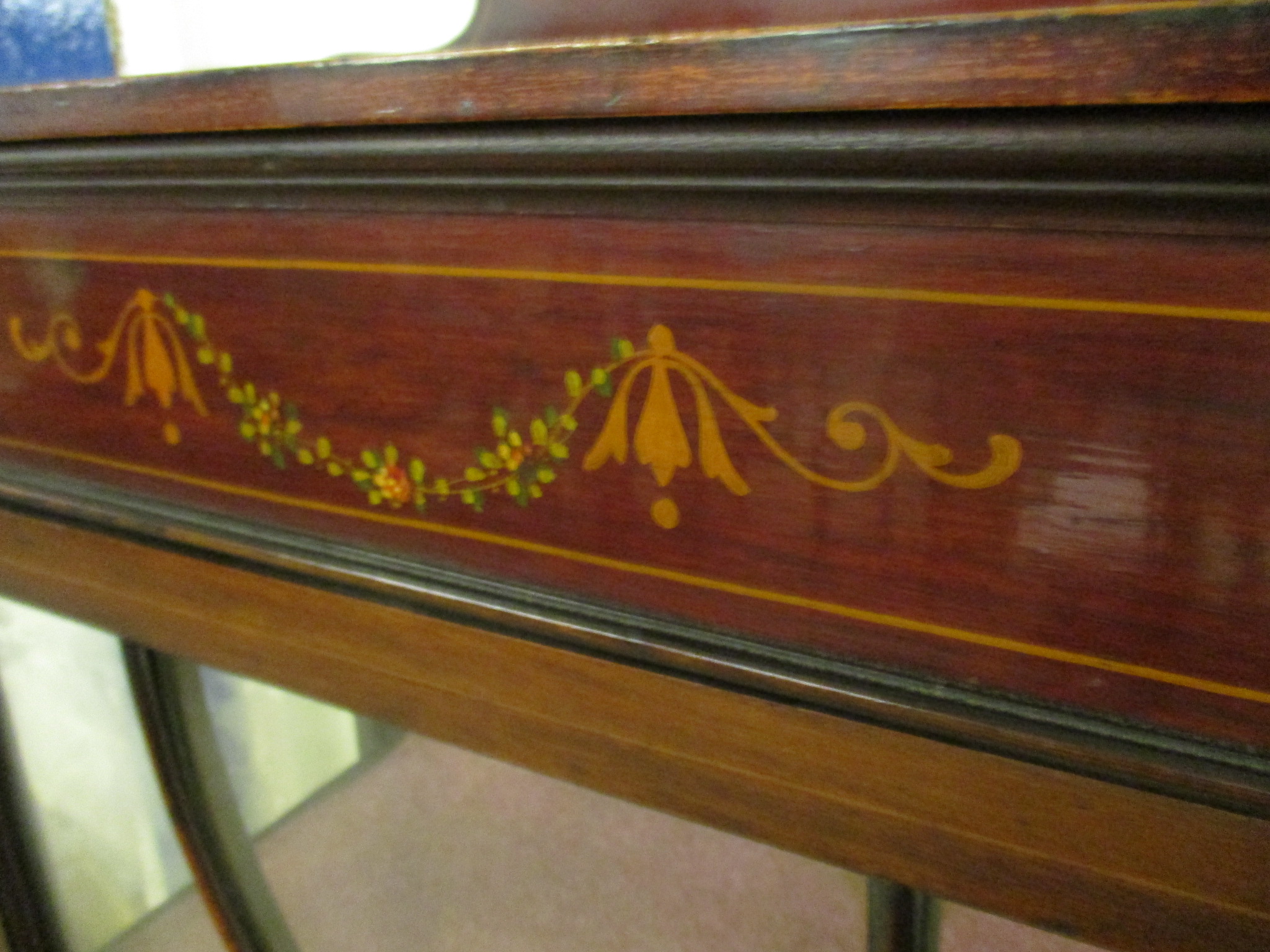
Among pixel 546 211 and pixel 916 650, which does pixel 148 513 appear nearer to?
pixel 546 211

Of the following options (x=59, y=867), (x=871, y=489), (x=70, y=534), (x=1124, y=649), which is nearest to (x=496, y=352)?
(x=871, y=489)

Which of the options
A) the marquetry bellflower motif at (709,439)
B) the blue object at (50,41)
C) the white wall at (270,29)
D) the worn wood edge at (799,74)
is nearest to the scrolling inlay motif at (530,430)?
the marquetry bellflower motif at (709,439)

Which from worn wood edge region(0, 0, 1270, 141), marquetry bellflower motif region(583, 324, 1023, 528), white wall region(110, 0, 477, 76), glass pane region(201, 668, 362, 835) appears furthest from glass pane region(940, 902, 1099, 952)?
white wall region(110, 0, 477, 76)

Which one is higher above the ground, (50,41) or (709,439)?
(50,41)

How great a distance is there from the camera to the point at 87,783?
1097mm

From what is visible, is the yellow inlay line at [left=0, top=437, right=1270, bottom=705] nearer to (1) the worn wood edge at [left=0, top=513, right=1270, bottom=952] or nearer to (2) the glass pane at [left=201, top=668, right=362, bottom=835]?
(1) the worn wood edge at [left=0, top=513, right=1270, bottom=952]

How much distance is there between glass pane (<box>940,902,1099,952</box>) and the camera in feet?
1.84

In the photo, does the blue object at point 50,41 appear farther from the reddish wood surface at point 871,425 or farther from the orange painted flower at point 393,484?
the orange painted flower at point 393,484

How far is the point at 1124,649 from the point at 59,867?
123 cm

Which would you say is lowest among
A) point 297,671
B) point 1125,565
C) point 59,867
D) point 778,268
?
point 59,867

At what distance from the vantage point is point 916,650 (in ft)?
1.20

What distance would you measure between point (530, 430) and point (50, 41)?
701 millimetres

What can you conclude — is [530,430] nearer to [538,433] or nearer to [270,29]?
[538,433]

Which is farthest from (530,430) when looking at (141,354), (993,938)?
(993,938)
